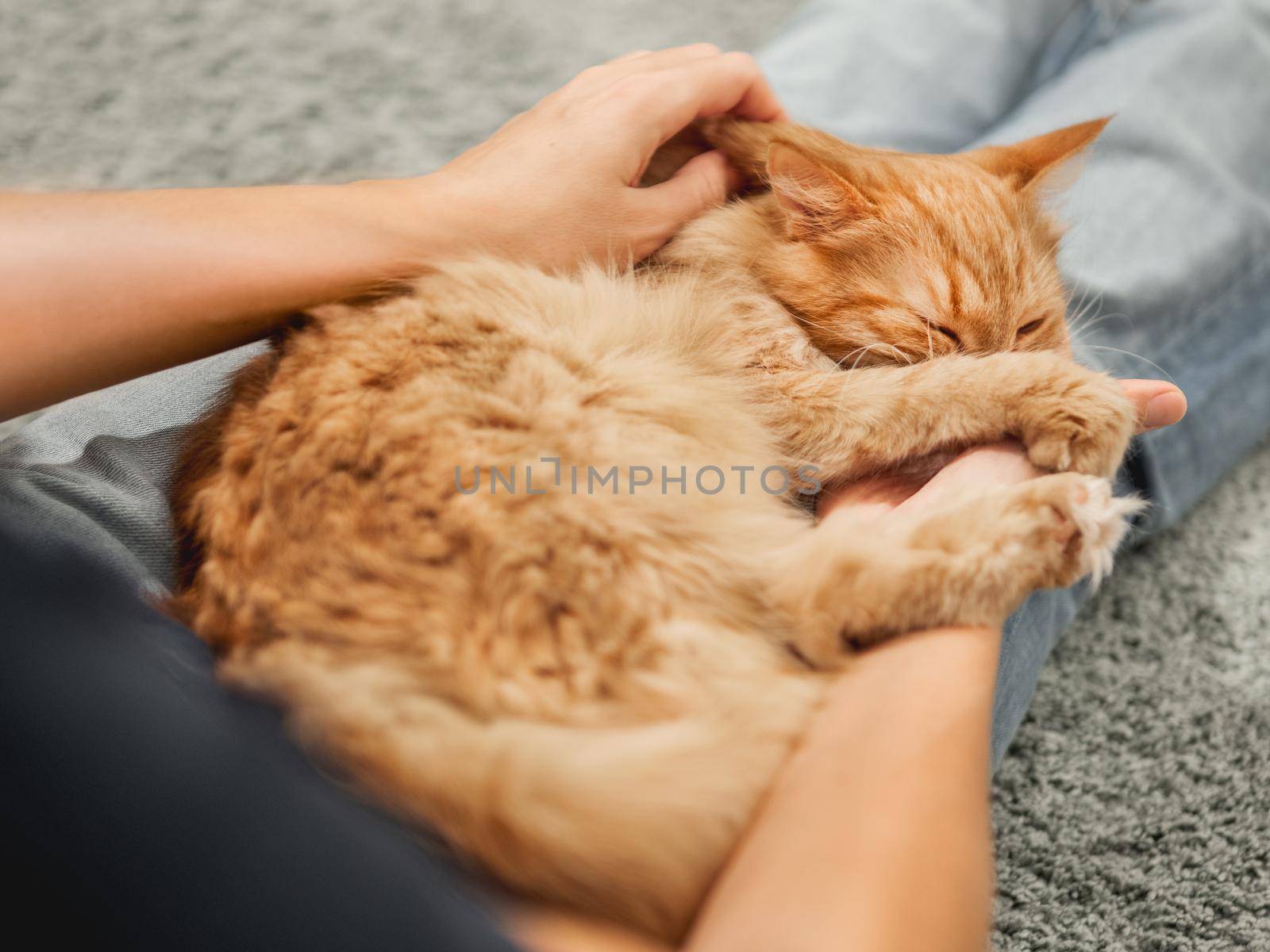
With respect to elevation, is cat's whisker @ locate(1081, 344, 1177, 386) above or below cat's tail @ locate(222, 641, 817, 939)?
below

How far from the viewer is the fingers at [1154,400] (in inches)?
47.5

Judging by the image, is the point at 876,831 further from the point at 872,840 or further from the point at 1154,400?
the point at 1154,400

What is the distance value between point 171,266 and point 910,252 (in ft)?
3.35

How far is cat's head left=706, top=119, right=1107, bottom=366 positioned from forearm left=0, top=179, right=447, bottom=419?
0.53 m

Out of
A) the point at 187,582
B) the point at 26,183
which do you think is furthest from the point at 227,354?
the point at 26,183

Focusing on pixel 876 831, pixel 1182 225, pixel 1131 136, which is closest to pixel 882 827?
pixel 876 831

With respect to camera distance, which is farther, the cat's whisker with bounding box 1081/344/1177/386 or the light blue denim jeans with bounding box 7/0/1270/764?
the cat's whisker with bounding box 1081/344/1177/386

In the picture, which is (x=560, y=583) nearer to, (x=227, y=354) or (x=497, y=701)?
(x=497, y=701)

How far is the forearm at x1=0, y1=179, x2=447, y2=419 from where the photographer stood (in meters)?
0.99

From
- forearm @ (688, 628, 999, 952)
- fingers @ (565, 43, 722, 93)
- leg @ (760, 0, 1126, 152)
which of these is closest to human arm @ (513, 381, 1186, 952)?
forearm @ (688, 628, 999, 952)

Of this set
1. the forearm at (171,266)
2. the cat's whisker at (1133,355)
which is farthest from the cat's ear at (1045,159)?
the forearm at (171,266)

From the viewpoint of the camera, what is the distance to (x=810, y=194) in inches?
51.6

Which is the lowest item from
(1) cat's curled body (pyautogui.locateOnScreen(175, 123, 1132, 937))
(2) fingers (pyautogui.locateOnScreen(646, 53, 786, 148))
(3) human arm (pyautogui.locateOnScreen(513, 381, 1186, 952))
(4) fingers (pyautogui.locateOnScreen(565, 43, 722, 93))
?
(3) human arm (pyautogui.locateOnScreen(513, 381, 1186, 952))

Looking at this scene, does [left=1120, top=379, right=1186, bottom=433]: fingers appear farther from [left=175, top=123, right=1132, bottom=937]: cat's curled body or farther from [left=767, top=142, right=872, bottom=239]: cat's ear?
[left=767, top=142, right=872, bottom=239]: cat's ear
